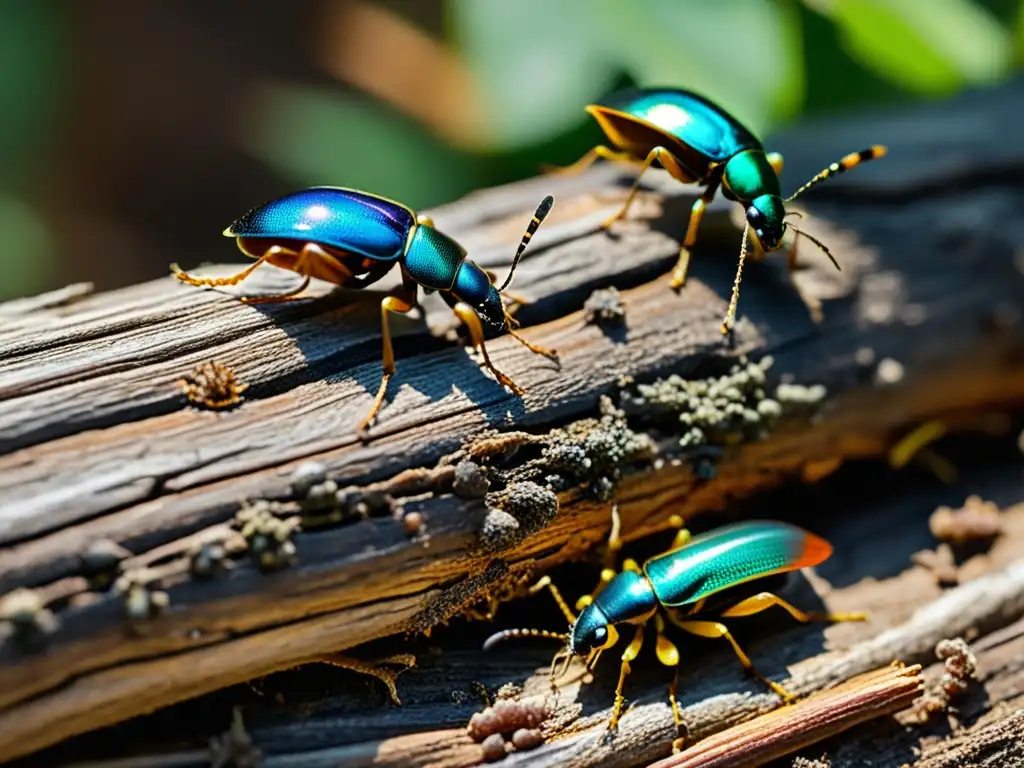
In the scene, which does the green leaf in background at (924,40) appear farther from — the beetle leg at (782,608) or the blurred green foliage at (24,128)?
the blurred green foliage at (24,128)

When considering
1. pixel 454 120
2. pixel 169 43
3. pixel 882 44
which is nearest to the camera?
pixel 882 44

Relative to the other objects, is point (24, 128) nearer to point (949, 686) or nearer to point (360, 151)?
point (360, 151)

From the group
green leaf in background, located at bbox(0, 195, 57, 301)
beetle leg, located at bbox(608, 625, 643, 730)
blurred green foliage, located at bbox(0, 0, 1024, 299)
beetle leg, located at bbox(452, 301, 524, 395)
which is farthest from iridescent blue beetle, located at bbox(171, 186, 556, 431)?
green leaf in background, located at bbox(0, 195, 57, 301)

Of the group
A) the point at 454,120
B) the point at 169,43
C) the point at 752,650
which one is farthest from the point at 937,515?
the point at 169,43

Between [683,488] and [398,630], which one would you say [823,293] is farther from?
[398,630]

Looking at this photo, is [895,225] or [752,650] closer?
[752,650]

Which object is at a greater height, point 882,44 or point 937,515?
point 882,44

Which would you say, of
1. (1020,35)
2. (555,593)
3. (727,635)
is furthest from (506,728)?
(1020,35)
